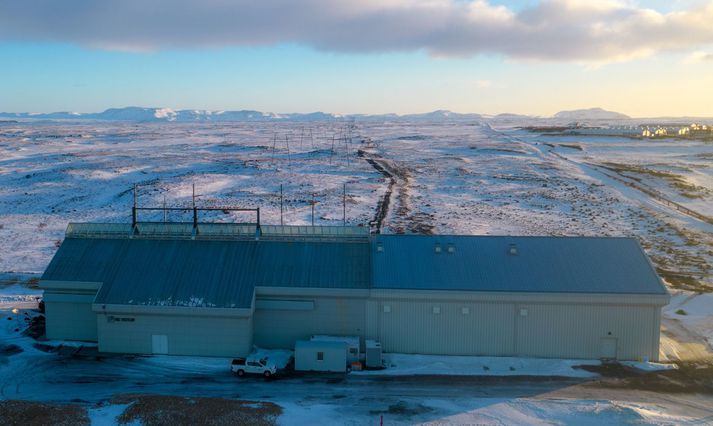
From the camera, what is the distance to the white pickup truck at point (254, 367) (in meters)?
26.2

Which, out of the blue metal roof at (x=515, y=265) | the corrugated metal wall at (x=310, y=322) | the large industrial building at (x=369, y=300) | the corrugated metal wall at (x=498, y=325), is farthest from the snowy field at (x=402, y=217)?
the blue metal roof at (x=515, y=265)

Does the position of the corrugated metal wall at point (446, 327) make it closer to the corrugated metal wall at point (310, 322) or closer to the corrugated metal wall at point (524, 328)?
the corrugated metal wall at point (524, 328)

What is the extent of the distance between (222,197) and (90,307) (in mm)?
43865

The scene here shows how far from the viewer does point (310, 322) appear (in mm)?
29109

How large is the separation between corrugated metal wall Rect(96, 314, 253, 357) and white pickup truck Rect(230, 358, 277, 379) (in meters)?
1.95

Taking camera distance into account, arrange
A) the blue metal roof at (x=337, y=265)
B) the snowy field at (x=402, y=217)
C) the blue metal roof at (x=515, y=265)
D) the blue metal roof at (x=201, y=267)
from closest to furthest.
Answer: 1. the snowy field at (x=402, y=217)
2. the blue metal roof at (x=515, y=265)
3. the blue metal roof at (x=337, y=265)
4. the blue metal roof at (x=201, y=267)

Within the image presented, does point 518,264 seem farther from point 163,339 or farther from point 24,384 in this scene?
point 24,384

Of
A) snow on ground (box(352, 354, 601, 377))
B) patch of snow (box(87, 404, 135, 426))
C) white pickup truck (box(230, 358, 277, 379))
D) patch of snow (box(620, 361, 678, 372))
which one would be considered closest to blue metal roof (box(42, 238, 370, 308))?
white pickup truck (box(230, 358, 277, 379))

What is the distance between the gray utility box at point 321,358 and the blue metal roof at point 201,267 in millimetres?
3289

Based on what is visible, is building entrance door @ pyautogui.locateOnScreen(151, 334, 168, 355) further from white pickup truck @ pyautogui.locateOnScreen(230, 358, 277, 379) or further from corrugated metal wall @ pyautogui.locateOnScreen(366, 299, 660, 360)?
corrugated metal wall @ pyautogui.locateOnScreen(366, 299, 660, 360)

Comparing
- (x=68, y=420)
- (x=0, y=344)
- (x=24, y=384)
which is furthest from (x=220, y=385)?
(x=0, y=344)


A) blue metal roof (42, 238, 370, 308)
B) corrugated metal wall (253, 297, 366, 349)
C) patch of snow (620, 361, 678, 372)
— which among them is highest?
blue metal roof (42, 238, 370, 308)

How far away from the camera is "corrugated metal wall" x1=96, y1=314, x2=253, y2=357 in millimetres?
28281

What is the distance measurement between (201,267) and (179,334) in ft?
11.6
